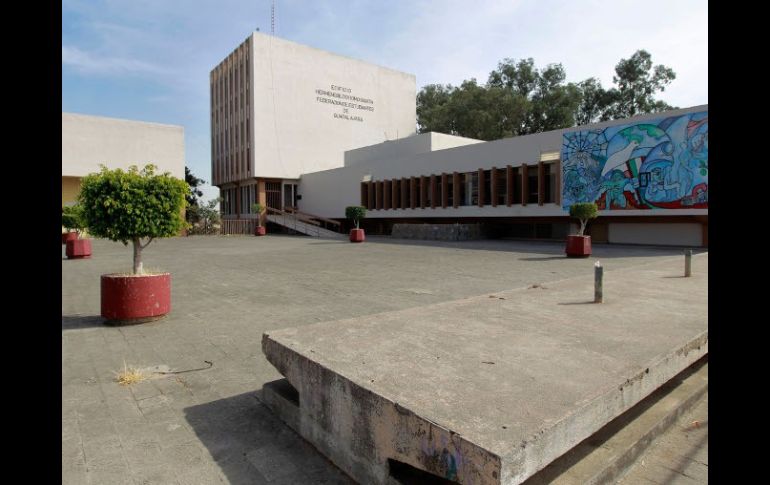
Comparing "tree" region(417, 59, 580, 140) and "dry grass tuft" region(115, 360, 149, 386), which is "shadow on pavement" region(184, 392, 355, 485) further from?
"tree" region(417, 59, 580, 140)

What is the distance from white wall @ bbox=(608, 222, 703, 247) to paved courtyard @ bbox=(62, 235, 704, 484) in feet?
37.1

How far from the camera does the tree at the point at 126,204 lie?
6.04m

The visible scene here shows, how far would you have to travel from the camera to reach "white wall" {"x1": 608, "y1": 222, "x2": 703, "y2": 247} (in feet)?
61.4

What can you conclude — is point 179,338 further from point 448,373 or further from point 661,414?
point 661,414

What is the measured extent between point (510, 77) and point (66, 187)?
43.0 metres

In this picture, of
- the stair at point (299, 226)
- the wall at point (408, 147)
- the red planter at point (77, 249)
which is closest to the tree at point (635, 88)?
the wall at point (408, 147)

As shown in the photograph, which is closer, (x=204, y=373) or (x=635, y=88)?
(x=204, y=373)

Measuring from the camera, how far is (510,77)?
49062 mm

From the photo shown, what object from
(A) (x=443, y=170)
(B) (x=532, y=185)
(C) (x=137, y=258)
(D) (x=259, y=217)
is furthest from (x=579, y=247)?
(D) (x=259, y=217)

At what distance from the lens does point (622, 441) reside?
282 centimetres

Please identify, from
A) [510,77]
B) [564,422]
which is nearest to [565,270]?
→ [564,422]

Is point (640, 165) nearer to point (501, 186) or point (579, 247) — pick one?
point (501, 186)

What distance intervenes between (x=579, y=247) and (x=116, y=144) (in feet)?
110
